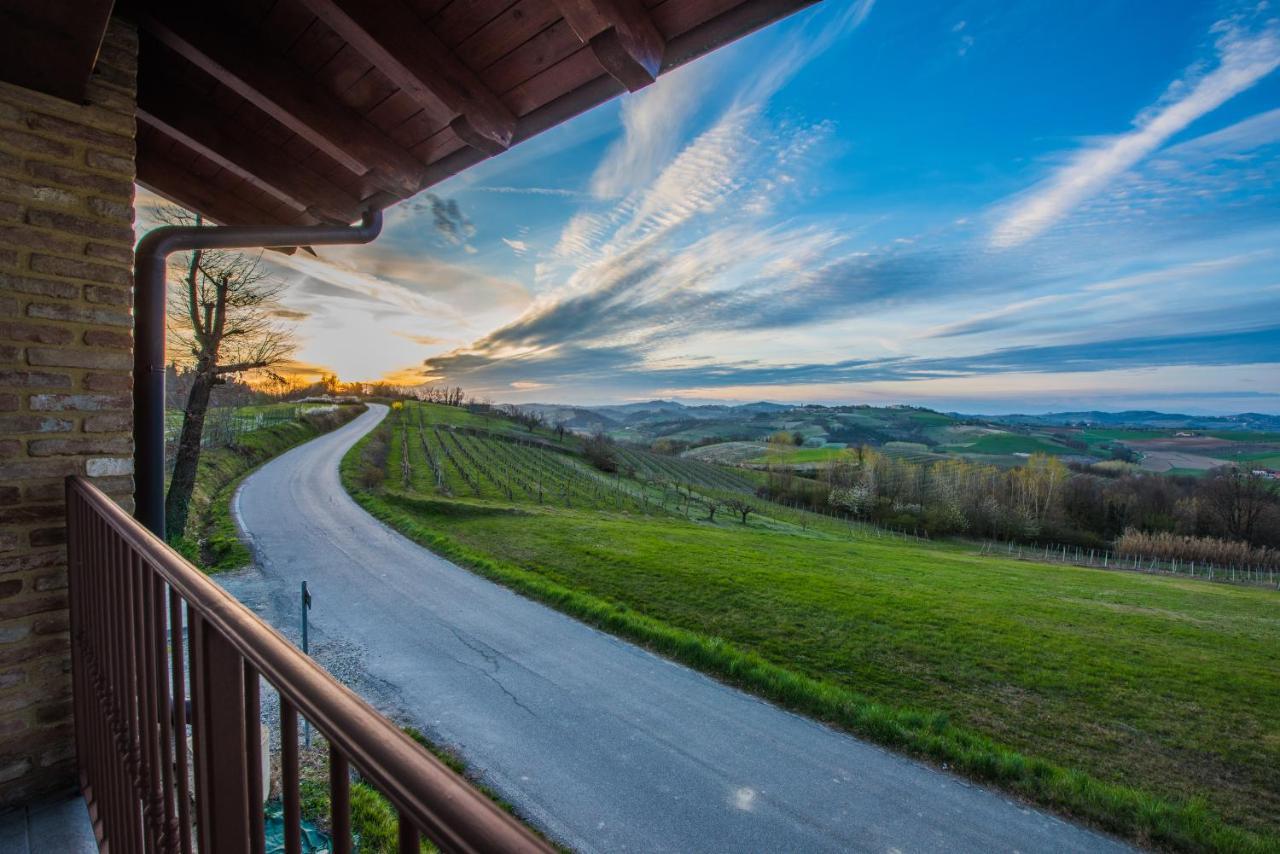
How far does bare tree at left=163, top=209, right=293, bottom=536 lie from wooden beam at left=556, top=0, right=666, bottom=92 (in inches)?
550

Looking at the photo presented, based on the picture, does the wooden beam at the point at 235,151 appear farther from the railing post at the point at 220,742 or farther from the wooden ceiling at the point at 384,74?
the railing post at the point at 220,742

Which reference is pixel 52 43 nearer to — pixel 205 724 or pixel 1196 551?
pixel 205 724

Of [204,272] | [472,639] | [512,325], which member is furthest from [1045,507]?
[204,272]

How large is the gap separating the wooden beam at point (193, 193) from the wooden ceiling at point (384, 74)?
0.70ft

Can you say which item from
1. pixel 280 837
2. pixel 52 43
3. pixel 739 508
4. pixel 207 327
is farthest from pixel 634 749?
pixel 739 508

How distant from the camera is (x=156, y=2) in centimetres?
262

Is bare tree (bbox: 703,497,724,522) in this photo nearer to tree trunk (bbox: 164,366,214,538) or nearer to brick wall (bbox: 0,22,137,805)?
tree trunk (bbox: 164,366,214,538)

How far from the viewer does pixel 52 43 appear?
7.00 ft

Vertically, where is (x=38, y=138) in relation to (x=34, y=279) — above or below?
above

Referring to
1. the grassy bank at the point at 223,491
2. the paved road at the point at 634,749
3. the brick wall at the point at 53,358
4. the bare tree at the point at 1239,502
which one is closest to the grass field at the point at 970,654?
the paved road at the point at 634,749

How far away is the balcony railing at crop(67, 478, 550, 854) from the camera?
2.03 ft

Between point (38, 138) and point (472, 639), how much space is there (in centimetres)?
745

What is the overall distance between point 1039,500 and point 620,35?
6120 centimetres

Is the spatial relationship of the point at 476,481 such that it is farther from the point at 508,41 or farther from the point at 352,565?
the point at 508,41
